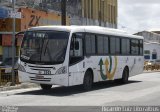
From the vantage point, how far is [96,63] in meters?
21.6

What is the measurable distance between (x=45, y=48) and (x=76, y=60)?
57.1 inches

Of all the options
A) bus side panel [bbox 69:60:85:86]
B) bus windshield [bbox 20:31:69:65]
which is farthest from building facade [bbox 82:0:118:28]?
bus windshield [bbox 20:31:69:65]

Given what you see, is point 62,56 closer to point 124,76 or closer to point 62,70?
point 62,70

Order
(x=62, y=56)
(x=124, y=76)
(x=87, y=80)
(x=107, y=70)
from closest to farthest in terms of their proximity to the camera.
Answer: (x=62, y=56) < (x=87, y=80) < (x=107, y=70) < (x=124, y=76)

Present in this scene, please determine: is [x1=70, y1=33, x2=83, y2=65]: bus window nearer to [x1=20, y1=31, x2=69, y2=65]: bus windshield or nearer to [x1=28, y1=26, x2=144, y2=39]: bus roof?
[x1=28, y1=26, x2=144, y2=39]: bus roof

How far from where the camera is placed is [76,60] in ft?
63.8

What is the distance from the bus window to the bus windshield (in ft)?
1.47

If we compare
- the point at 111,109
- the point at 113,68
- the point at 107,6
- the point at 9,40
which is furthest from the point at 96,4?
the point at 111,109

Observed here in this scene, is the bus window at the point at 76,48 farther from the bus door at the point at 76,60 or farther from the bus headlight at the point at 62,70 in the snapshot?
the bus headlight at the point at 62,70

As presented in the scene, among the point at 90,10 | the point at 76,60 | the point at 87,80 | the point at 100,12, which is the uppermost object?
the point at 90,10

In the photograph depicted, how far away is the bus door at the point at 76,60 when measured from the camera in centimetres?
1903

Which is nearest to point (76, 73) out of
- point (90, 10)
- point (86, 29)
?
point (86, 29)

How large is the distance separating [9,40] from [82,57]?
20228 mm

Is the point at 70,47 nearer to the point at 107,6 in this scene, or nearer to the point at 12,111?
the point at 12,111
